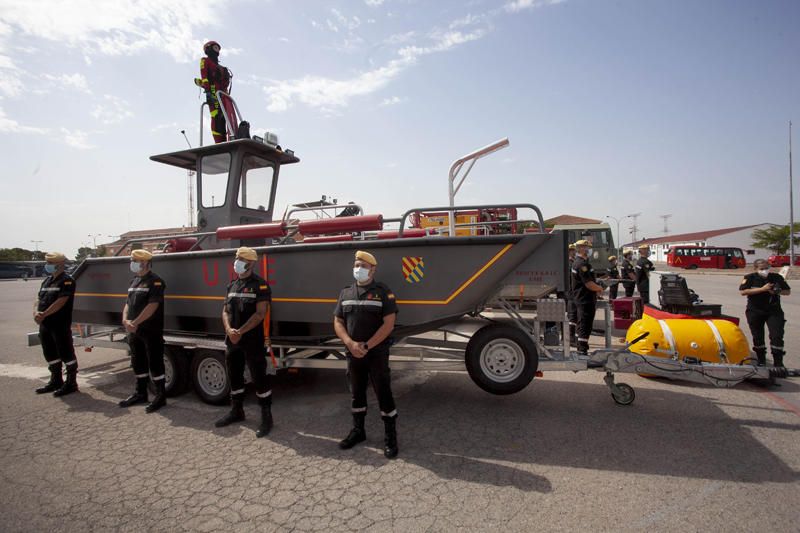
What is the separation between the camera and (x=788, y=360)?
5.81m

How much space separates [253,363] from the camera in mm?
3916

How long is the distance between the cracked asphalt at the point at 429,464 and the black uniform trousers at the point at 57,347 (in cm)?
48

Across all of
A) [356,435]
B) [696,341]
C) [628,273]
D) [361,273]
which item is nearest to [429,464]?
[356,435]

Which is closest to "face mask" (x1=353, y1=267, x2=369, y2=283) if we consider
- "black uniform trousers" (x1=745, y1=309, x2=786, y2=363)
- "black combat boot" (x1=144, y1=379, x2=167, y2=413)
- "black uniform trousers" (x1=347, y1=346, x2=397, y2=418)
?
"black uniform trousers" (x1=347, y1=346, x2=397, y2=418)

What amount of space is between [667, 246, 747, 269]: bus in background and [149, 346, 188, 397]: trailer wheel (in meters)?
44.6

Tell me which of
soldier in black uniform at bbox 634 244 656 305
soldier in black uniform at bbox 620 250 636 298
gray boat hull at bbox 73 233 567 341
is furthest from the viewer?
soldier in black uniform at bbox 620 250 636 298

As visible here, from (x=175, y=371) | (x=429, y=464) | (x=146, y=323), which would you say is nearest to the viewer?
(x=429, y=464)

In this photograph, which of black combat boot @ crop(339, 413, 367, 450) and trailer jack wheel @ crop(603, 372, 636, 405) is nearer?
black combat boot @ crop(339, 413, 367, 450)

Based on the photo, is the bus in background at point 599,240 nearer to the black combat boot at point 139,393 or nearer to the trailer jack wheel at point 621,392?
the trailer jack wheel at point 621,392

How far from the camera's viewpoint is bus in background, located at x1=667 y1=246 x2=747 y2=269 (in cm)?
3678

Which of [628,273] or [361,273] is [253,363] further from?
[628,273]

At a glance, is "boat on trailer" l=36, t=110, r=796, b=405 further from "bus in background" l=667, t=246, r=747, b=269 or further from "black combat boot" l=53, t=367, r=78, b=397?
"bus in background" l=667, t=246, r=747, b=269

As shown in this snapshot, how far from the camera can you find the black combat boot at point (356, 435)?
3480mm

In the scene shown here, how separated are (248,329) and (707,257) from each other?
45.0m
